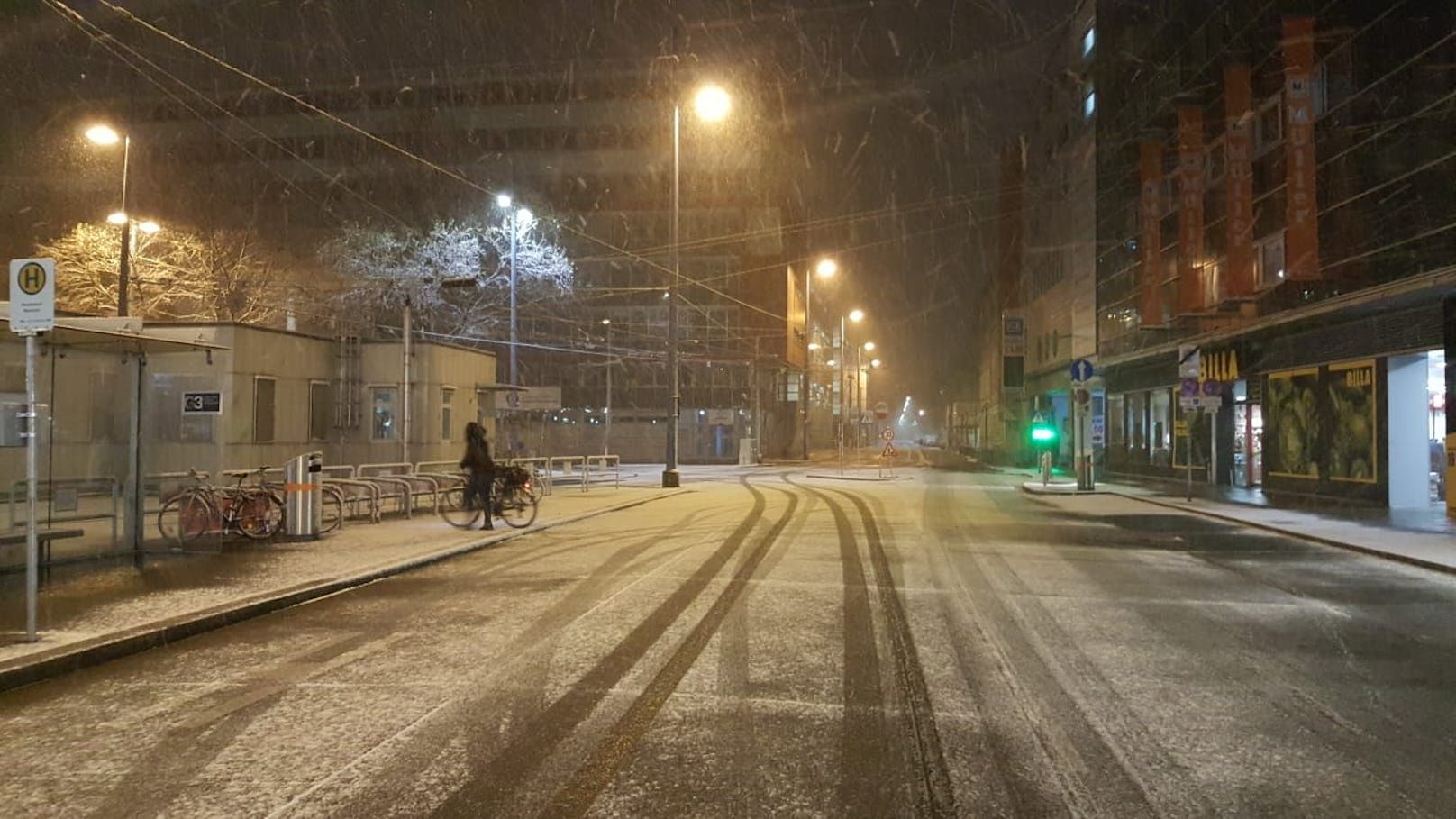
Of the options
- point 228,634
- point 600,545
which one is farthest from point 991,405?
point 228,634

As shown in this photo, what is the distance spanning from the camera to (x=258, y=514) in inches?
539

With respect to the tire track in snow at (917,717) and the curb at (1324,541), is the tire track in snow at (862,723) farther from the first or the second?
the curb at (1324,541)

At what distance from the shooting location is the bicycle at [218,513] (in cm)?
1284

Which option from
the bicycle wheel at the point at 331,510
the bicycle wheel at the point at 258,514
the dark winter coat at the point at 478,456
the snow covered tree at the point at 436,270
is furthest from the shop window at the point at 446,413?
the snow covered tree at the point at 436,270

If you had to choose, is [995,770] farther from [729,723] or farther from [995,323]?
[995,323]

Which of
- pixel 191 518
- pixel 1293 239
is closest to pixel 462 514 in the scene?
pixel 191 518

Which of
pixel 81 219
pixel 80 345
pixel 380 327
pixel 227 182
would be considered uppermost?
pixel 227 182

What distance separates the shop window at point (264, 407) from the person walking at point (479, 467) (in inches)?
254

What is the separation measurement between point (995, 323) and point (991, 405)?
260 inches

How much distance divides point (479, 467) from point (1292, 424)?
1948 cm

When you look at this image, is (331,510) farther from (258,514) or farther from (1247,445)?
(1247,445)

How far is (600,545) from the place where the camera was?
14086 mm

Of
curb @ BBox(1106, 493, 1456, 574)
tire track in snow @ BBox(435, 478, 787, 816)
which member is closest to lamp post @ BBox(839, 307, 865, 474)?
curb @ BBox(1106, 493, 1456, 574)

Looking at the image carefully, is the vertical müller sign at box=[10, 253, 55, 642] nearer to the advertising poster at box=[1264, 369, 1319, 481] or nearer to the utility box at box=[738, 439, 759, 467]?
the advertising poster at box=[1264, 369, 1319, 481]
